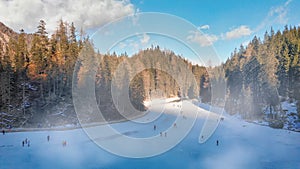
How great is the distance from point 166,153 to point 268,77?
1037 inches

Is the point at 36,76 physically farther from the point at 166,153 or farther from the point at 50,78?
the point at 166,153

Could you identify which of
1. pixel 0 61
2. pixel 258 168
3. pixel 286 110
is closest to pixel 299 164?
pixel 258 168

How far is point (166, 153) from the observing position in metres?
19.1

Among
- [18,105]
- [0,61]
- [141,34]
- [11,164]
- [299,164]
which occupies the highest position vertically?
[0,61]

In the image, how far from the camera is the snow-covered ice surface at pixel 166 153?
16.3 meters

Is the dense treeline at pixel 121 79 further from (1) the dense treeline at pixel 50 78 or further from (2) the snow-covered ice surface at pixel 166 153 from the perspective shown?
(2) the snow-covered ice surface at pixel 166 153

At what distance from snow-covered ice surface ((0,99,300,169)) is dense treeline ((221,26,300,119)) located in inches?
412

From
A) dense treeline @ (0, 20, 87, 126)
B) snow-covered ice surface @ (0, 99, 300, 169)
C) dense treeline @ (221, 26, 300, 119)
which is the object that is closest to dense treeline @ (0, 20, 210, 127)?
dense treeline @ (0, 20, 87, 126)

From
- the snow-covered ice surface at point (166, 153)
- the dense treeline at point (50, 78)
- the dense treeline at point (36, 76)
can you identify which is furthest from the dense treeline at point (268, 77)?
the dense treeline at point (36, 76)

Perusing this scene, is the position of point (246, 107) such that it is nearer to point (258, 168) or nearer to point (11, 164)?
point (258, 168)

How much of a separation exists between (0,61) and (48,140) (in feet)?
59.4

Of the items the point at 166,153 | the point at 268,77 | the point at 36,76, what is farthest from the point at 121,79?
the point at 268,77

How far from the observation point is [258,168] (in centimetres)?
1580

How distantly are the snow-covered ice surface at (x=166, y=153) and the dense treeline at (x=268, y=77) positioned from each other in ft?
34.3
